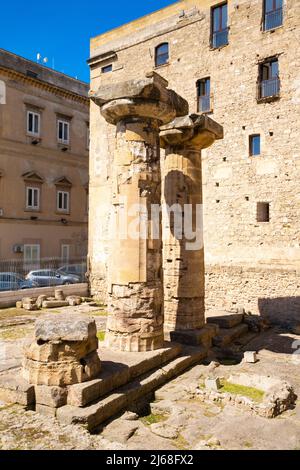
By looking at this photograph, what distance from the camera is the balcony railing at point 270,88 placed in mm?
12830

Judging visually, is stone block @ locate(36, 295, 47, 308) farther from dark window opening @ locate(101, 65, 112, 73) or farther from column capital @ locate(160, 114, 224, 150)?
dark window opening @ locate(101, 65, 112, 73)

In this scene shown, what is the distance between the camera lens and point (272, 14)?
13.1 m

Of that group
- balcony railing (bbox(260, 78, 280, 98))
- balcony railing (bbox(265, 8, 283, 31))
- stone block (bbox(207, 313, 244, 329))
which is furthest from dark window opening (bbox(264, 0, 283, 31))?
stone block (bbox(207, 313, 244, 329))

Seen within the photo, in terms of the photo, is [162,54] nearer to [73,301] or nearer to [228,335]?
[73,301]

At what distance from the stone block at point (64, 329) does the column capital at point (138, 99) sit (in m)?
3.70

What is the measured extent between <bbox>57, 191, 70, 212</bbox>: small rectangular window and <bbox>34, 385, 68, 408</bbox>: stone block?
17779 mm

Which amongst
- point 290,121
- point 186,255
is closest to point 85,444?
point 186,255

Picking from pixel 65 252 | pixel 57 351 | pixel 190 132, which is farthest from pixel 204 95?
pixel 65 252

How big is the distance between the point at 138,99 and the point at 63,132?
54.7ft

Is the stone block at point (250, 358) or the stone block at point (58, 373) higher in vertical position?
the stone block at point (58, 373)

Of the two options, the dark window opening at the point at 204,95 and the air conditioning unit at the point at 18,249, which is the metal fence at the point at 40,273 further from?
the dark window opening at the point at 204,95

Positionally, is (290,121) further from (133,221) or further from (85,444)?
(85,444)

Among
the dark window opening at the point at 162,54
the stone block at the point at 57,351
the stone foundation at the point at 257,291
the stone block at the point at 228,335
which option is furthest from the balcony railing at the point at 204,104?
the stone block at the point at 57,351
